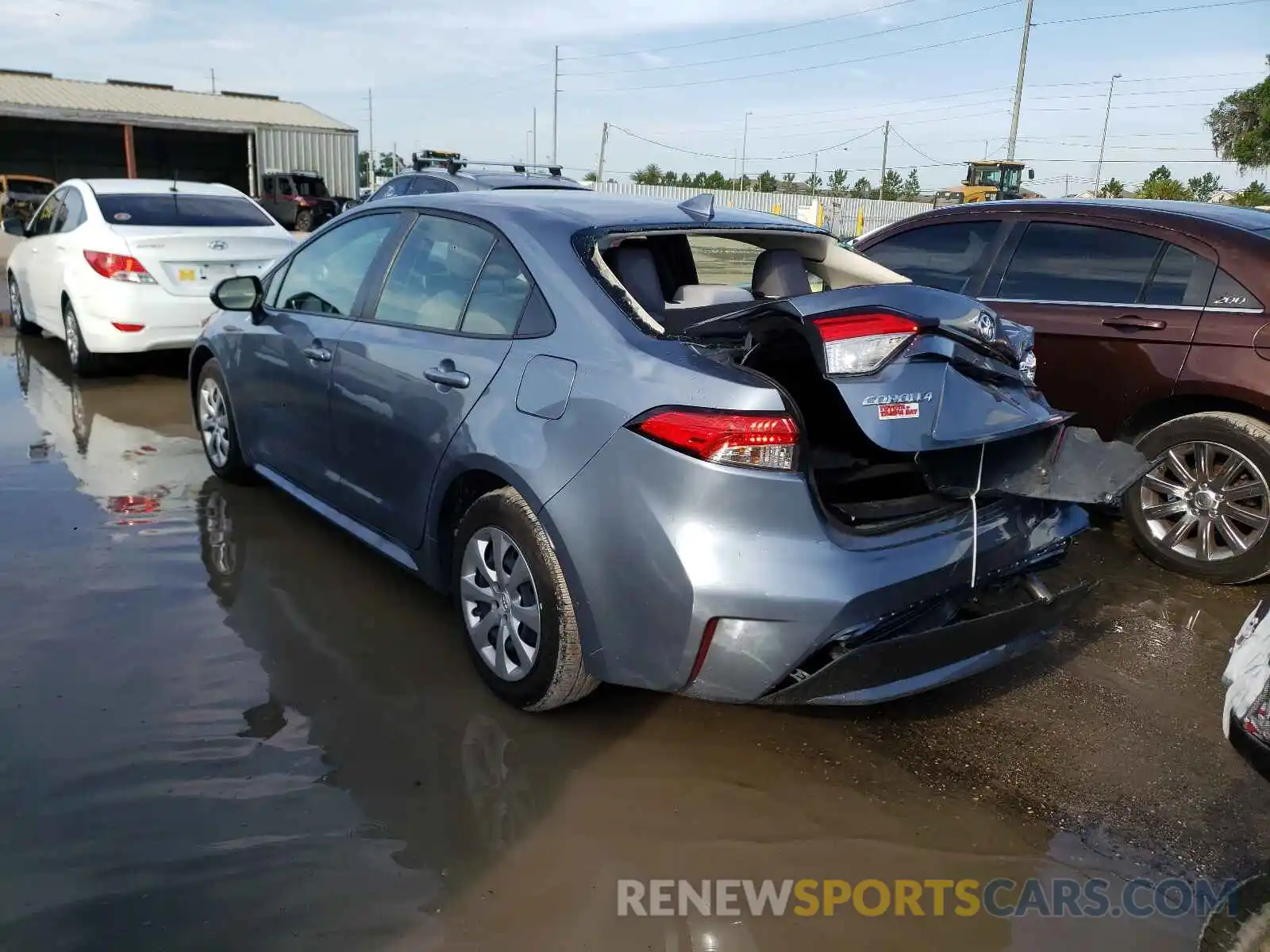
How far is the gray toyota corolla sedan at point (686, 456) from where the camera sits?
2.64 metres

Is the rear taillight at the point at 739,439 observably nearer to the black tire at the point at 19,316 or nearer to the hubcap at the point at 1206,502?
the hubcap at the point at 1206,502

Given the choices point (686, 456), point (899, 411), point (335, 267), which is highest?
point (335, 267)

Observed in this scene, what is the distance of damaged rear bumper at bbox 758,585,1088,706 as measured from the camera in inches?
104

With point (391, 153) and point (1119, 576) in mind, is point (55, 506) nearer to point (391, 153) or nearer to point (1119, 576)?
point (1119, 576)

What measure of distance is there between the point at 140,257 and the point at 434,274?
15.6 ft

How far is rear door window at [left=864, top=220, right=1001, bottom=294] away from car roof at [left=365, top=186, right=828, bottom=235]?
5.59ft

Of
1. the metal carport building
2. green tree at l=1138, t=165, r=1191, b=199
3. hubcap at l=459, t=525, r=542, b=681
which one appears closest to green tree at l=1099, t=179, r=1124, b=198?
green tree at l=1138, t=165, r=1191, b=199

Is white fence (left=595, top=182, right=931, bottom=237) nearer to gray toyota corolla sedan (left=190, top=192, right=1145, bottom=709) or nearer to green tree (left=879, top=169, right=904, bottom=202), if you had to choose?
green tree (left=879, top=169, right=904, bottom=202)

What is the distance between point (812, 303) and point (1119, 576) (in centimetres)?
274

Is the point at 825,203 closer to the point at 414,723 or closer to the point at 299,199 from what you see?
the point at 299,199

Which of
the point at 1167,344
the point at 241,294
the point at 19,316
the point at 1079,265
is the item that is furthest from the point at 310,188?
the point at 1167,344

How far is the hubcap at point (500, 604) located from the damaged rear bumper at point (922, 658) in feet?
2.56

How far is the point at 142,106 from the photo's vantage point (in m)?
34.9

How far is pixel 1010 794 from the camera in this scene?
9.59ft
